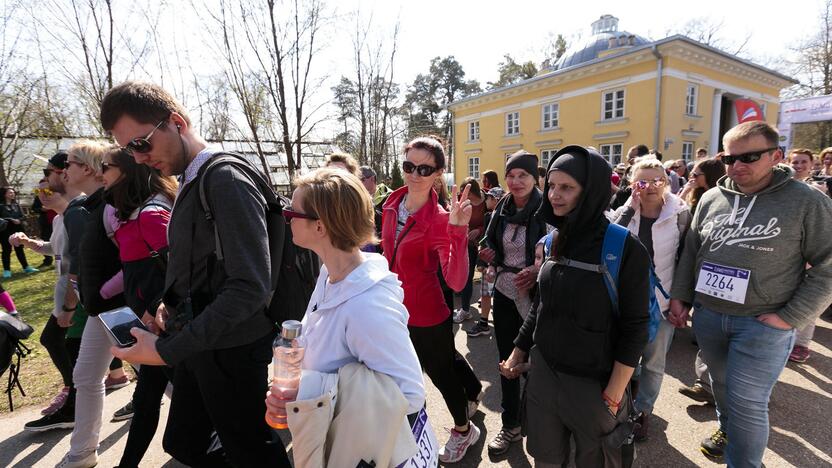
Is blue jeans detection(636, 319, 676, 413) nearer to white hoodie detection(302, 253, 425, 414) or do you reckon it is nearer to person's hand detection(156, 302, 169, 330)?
white hoodie detection(302, 253, 425, 414)

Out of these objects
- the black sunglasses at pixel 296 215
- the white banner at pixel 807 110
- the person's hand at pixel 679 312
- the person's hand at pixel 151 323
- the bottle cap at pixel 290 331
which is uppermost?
the white banner at pixel 807 110

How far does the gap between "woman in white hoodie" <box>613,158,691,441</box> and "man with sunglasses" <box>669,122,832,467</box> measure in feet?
1.66

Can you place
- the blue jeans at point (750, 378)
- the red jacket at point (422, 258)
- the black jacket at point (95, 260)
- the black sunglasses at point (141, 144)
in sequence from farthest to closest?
the red jacket at point (422, 258) → the black jacket at point (95, 260) → the blue jeans at point (750, 378) → the black sunglasses at point (141, 144)

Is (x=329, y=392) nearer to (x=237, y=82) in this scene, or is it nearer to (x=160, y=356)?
(x=160, y=356)

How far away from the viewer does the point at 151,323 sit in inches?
82.7

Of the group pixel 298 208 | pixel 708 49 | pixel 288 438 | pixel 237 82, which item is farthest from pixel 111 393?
pixel 708 49

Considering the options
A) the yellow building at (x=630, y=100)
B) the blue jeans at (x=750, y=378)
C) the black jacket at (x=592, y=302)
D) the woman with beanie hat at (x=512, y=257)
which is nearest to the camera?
the black jacket at (x=592, y=302)

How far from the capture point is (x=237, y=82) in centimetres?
830

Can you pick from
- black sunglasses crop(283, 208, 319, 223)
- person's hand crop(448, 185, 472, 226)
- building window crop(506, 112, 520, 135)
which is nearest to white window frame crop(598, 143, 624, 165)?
building window crop(506, 112, 520, 135)

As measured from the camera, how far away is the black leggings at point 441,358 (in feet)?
8.70

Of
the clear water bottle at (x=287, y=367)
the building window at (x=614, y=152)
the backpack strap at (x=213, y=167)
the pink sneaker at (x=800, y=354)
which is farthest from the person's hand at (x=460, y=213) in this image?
the building window at (x=614, y=152)

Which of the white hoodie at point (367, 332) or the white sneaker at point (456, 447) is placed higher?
the white hoodie at point (367, 332)

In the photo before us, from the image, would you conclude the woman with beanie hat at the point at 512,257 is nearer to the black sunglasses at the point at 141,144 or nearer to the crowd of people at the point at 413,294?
the crowd of people at the point at 413,294

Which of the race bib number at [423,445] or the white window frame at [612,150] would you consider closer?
the race bib number at [423,445]
